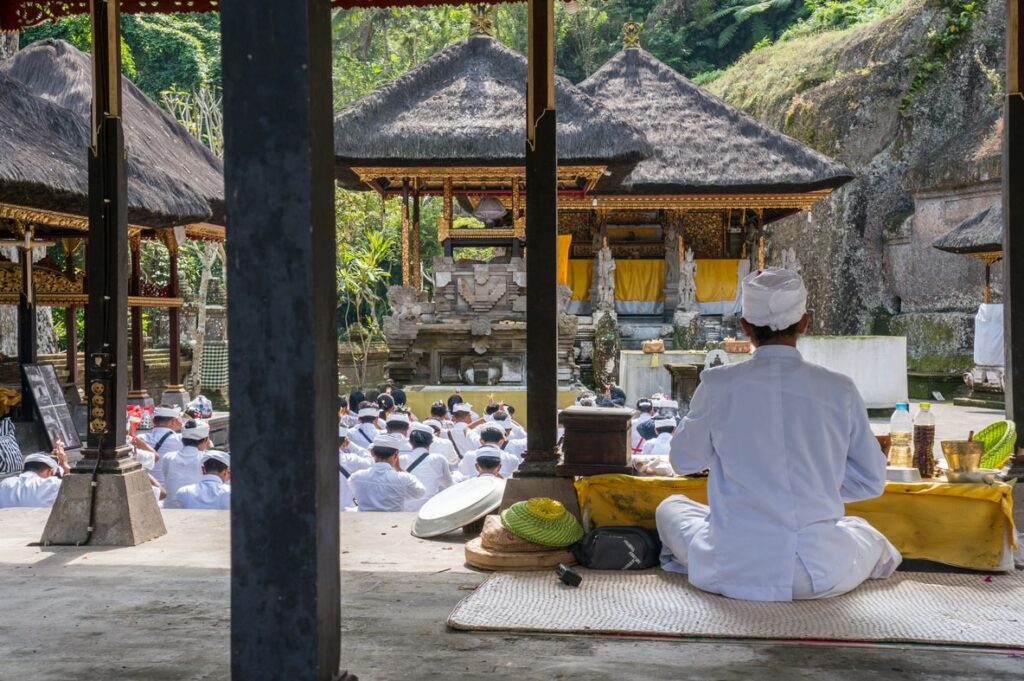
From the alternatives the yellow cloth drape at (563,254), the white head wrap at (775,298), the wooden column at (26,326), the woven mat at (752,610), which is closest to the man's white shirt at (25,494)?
the wooden column at (26,326)

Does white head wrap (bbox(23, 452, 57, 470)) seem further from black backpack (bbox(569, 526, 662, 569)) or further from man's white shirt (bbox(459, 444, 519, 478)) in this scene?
black backpack (bbox(569, 526, 662, 569))

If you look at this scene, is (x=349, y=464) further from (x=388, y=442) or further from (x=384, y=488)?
(x=384, y=488)

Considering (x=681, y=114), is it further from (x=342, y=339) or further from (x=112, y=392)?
(x=112, y=392)

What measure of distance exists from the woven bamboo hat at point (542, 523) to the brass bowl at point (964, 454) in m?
1.87

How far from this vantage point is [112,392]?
18.6ft

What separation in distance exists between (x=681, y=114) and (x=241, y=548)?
1966 centimetres

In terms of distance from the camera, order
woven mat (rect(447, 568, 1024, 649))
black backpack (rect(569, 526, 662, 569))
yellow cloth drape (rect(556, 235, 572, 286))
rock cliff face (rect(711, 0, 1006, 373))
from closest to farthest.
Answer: woven mat (rect(447, 568, 1024, 649)) → black backpack (rect(569, 526, 662, 569)) → yellow cloth drape (rect(556, 235, 572, 286)) → rock cliff face (rect(711, 0, 1006, 373))

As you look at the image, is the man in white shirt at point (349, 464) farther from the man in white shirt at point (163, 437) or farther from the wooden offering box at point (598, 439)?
the wooden offering box at point (598, 439)

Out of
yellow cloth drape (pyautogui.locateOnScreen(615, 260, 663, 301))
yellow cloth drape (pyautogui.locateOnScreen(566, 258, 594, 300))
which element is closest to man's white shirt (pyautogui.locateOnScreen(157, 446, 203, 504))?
yellow cloth drape (pyautogui.locateOnScreen(615, 260, 663, 301))

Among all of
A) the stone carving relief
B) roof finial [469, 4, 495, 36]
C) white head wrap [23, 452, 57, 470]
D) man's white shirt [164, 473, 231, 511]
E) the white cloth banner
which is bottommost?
man's white shirt [164, 473, 231, 511]

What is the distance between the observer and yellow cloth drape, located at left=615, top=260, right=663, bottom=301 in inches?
882

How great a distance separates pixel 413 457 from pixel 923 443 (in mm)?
4035

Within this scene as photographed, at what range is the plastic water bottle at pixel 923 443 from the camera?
5.02 metres

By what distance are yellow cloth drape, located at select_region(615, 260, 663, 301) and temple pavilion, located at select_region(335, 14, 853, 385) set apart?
0.03m
